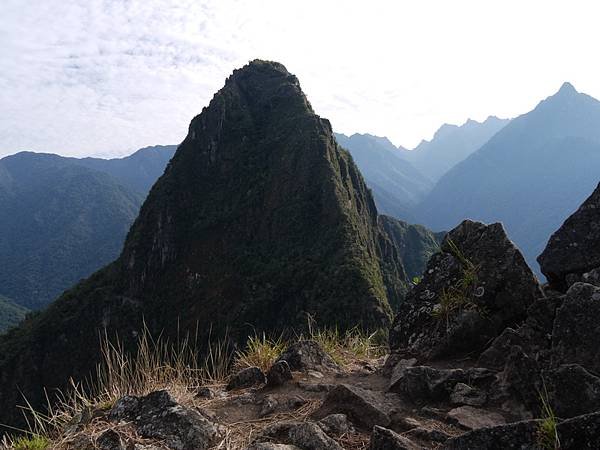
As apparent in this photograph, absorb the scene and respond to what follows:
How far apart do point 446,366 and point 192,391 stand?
7.81ft

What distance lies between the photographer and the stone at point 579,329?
301 centimetres

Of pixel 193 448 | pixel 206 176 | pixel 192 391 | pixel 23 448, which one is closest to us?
pixel 193 448

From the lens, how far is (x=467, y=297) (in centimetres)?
447

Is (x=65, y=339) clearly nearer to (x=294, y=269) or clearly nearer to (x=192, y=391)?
(x=294, y=269)

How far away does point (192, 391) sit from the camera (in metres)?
4.45

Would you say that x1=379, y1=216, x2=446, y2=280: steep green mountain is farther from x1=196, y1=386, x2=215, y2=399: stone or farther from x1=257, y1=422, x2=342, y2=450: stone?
x1=257, y1=422, x2=342, y2=450: stone

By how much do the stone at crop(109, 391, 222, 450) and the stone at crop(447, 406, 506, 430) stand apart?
1.67 meters

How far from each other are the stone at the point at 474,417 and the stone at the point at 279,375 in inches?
68.9

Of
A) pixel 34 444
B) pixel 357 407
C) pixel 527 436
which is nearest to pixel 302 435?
pixel 357 407

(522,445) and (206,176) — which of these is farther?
(206,176)

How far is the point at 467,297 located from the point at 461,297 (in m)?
0.05

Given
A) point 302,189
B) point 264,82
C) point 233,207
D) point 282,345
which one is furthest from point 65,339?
point 282,345

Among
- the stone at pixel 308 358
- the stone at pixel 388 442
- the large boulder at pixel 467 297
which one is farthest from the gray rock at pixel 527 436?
the stone at pixel 308 358

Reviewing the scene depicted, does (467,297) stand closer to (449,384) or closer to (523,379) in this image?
(449,384)
